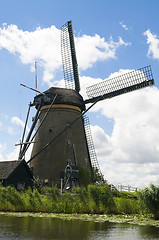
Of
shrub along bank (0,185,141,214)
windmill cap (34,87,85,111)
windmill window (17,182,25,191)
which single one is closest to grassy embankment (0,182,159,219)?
shrub along bank (0,185,141,214)

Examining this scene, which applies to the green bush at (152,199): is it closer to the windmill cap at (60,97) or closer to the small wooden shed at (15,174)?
the small wooden shed at (15,174)

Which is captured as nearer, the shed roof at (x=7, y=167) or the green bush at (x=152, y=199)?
the green bush at (x=152, y=199)

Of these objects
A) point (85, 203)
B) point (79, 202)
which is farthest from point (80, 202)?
point (85, 203)

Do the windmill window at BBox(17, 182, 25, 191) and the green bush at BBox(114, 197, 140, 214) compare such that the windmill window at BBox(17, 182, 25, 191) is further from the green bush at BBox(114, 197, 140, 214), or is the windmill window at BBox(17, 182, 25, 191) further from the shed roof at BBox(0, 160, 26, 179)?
the green bush at BBox(114, 197, 140, 214)

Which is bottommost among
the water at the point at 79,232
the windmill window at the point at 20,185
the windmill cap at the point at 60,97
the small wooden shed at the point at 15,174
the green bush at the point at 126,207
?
the water at the point at 79,232

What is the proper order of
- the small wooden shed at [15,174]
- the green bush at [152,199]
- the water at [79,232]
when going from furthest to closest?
the small wooden shed at [15,174] → the green bush at [152,199] → the water at [79,232]

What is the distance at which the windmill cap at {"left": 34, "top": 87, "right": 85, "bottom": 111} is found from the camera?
28.0 meters

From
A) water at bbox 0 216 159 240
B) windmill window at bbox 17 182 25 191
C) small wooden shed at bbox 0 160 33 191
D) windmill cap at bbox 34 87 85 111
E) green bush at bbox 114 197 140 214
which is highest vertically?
windmill cap at bbox 34 87 85 111

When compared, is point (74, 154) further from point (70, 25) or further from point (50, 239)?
point (50, 239)

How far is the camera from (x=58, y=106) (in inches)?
1101

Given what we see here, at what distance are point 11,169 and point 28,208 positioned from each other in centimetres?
775

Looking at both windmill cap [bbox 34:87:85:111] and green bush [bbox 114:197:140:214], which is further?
windmill cap [bbox 34:87:85:111]

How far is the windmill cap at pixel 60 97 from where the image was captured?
92.0 ft

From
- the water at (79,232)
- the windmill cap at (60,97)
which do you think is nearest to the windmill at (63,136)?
the windmill cap at (60,97)
